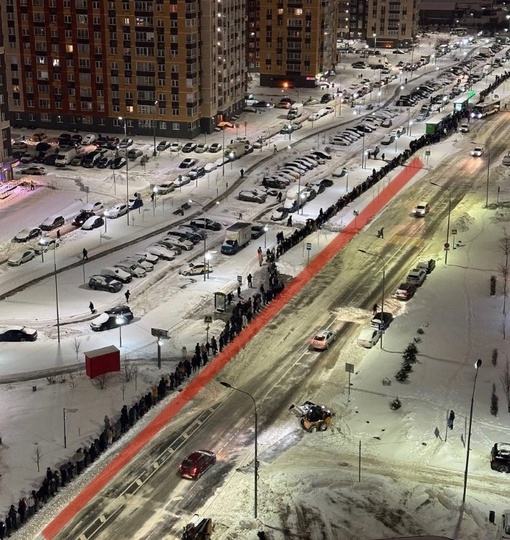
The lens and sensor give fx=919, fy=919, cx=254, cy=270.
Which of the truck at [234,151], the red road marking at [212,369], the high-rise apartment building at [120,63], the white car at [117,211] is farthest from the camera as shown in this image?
the high-rise apartment building at [120,63]

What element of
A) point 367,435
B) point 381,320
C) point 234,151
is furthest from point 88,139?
point 367,435

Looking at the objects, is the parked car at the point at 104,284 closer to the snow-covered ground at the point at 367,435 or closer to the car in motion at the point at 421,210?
the snow-covered ground at the point at 367,435

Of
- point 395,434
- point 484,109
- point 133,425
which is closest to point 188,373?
point 133,425

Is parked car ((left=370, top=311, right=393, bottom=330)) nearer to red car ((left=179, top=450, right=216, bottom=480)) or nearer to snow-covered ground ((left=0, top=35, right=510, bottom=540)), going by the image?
snow-covered ground ((left=0, top=35, right=510, bottom=540))

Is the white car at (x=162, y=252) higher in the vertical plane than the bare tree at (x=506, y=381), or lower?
higher

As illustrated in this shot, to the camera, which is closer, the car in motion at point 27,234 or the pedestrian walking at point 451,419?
the pedestrian walking at point 451,419

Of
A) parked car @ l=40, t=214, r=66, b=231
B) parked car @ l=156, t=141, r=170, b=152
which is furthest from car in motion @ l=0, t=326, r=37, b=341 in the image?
parked car @ l=156, t=141, r=170, b=152

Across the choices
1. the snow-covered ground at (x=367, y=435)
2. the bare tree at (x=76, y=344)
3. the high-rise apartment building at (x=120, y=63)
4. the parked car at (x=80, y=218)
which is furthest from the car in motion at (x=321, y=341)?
the high-rise apartment building at (x=120, y=63)

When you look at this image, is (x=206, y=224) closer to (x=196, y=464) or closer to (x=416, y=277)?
(x=416, y=277)
